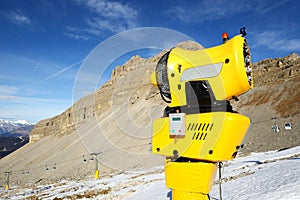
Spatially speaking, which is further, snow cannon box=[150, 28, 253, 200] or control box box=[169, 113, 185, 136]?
control box box=[169, 113, 185, 136]

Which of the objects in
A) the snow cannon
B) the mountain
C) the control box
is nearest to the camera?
the snow cannon

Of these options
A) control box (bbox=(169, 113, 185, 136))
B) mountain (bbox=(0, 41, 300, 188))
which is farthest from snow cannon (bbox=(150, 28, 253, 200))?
mountain (bbox=(0, 41, 300, 188))

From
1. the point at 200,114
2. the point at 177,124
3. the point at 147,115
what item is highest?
the point at 147,115

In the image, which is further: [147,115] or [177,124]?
[147,115]

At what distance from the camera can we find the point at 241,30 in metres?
2.98

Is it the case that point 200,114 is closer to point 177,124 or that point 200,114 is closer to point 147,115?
point 177,124

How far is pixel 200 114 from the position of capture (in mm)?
2836

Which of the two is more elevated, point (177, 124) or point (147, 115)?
point (147, 115)

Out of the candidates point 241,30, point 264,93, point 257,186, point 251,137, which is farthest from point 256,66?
point 241,30

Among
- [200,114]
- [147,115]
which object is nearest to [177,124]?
[200,114]

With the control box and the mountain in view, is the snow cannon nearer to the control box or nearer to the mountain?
the control box

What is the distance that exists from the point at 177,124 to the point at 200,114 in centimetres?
32

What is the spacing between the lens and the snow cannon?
8.68 feet

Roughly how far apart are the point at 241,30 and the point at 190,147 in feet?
5.60
